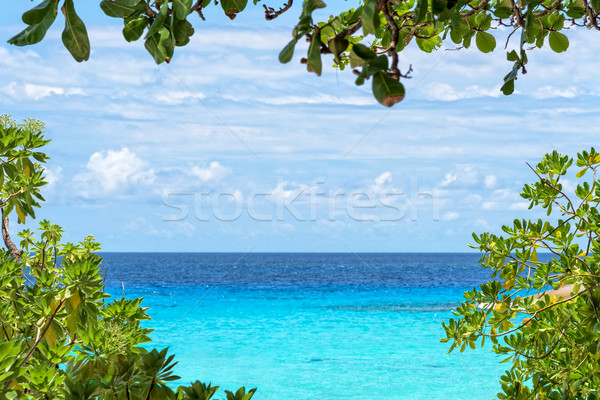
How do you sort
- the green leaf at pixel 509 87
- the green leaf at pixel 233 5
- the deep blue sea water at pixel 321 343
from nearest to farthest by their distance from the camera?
the green leaf at pixel 233 5 → the green leaf at pixel 509 87 → the deep blue sea water at pixel 321 343

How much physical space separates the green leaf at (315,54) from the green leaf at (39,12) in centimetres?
55

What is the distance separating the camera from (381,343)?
52.9 feet

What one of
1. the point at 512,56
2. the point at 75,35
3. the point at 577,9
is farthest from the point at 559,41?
the point at 75,35

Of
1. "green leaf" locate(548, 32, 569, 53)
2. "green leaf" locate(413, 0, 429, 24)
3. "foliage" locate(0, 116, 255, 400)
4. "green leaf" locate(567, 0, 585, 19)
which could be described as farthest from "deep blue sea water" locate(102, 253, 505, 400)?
"green leaf" locate(567, 0, 585, 19)

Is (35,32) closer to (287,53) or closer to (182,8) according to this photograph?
(182,8)

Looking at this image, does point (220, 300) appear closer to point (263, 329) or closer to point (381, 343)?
point (263, 329)

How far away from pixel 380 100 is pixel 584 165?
1999 millimetres

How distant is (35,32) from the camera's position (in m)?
1.11

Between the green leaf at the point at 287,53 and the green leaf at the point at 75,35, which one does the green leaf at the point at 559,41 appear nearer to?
the green leaf at the point at 287,53

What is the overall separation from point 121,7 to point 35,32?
254mm

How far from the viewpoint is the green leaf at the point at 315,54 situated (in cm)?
105

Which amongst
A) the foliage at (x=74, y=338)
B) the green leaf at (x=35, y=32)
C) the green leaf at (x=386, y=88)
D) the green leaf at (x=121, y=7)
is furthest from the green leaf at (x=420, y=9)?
the foliage at (x=74, y=338)

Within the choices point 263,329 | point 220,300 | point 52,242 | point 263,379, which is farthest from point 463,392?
point 220,300

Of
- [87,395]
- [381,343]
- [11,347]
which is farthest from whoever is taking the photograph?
[381,343]
